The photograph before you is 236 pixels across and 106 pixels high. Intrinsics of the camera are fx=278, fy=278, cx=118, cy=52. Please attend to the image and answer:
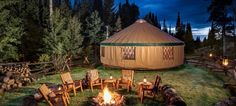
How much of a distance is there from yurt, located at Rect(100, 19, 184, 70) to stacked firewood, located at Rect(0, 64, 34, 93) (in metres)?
5.51

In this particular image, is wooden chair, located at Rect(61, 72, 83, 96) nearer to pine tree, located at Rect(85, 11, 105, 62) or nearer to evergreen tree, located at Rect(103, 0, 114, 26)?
pine tree, located at Rect(85, 11, 105, 62)

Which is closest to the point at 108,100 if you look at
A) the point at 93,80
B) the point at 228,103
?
the point at 93,80

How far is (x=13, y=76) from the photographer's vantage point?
12102 millimetres

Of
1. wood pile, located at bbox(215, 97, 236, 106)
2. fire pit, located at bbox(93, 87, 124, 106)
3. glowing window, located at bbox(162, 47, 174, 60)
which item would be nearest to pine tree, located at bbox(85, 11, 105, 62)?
glowing window, located at bbox(162, 47, 174, 60)

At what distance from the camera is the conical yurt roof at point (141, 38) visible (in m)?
16.1

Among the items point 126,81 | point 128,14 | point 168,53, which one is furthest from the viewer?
point 128,14

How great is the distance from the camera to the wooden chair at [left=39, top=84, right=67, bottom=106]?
27.1 ft

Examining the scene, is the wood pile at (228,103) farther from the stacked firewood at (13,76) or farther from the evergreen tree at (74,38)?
the evergreen tree at (74,38)

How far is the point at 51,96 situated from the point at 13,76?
455 cm

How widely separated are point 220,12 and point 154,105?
859 inches

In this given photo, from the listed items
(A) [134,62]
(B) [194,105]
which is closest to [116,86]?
(B) [194,105]

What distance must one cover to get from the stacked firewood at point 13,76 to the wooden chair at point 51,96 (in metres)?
3.15

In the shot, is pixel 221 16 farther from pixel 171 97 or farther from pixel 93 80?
pixel 171 97

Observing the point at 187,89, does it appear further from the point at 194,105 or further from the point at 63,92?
the point at 63,92
